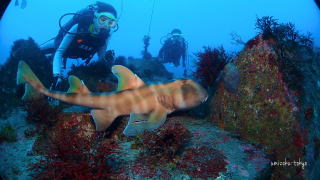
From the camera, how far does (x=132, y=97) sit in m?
5.11

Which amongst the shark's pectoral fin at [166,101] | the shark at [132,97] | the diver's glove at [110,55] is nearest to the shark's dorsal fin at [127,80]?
the shark at [132,97]

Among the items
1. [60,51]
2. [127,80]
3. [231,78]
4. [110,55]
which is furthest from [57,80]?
[231,78]

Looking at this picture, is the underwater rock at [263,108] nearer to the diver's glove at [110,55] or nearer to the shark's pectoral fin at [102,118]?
the shark's pectoral fin at [102,118]

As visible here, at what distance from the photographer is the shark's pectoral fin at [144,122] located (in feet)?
15.2

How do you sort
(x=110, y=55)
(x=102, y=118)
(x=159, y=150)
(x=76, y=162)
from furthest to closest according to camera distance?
1. (x=110, y=55)
2. (x=102, y=118)
3. (x=159, y=150)
4. (x=76, y=162)

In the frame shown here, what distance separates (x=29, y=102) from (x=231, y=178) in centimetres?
495

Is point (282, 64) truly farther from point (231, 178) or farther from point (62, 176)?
point (62, 176)

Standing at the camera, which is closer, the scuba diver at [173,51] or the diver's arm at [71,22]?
the diver's arm at [71,22]

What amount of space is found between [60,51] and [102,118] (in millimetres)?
Answer: 5885

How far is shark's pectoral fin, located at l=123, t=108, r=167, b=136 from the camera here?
4.63m

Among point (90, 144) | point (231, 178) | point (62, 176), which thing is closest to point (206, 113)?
point (231, 178)

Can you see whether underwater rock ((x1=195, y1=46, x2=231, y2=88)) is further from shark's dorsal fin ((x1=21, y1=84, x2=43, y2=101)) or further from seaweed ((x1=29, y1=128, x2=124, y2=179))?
shark's dorsal fin ((x1=21, y1=84, x2=43, y2=101))

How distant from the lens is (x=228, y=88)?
218 inches

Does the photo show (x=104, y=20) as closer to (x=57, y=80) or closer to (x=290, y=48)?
(x=57, y=80)
